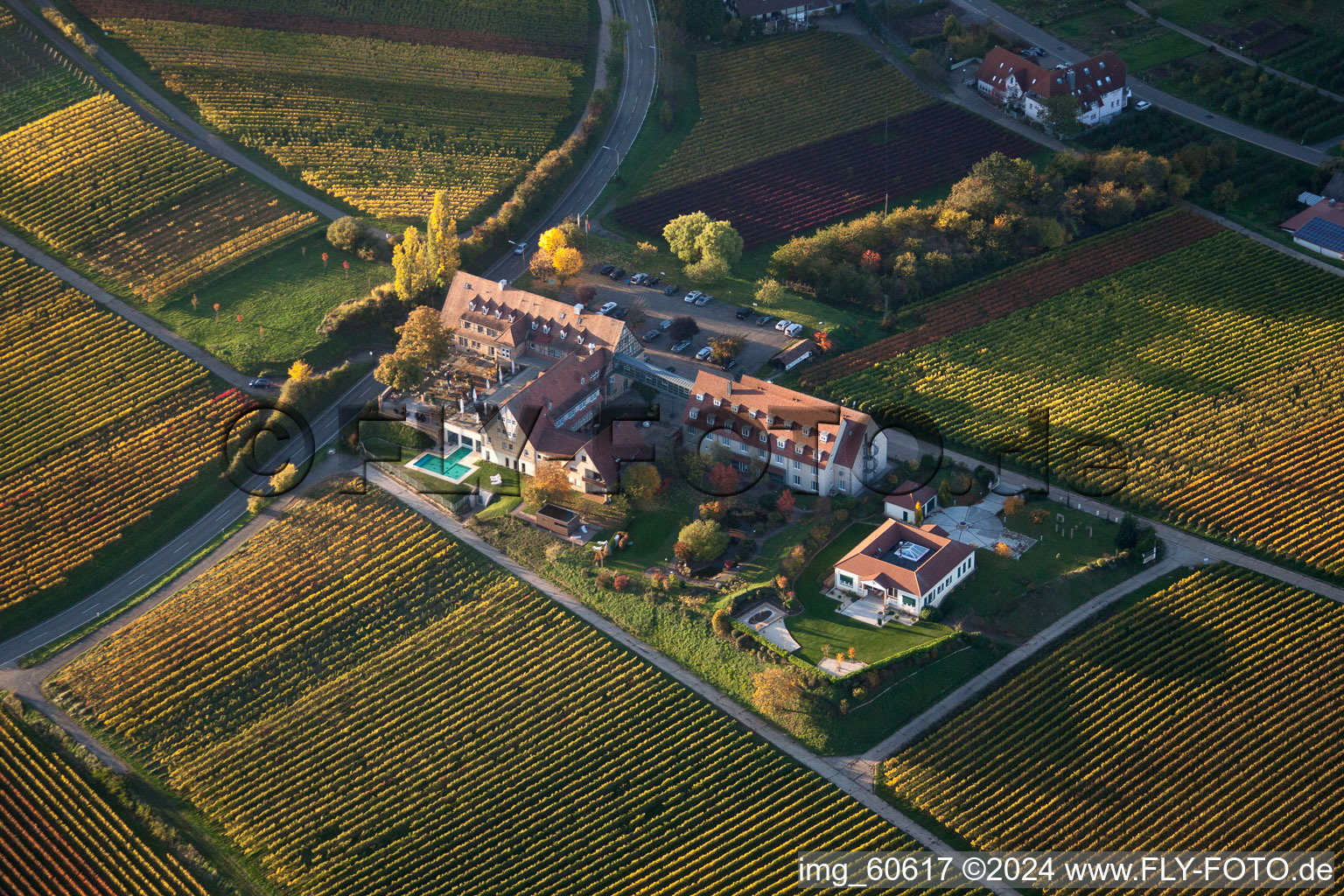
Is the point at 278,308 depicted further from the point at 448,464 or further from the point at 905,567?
the point at 905,567

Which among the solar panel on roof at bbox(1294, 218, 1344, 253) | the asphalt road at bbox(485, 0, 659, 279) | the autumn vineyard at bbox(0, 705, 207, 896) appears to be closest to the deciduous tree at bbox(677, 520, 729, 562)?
the autumn vineyard at bbox(0, 705, 207, 896)

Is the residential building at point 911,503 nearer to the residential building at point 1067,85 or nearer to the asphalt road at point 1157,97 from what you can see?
the residential building at point 1067,85

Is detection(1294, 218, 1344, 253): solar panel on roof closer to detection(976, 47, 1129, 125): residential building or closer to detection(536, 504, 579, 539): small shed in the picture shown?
detection(976, 47, 1129, 125): residential building

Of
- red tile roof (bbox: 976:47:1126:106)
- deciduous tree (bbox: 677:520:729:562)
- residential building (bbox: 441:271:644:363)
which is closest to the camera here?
deciduous tree (bbox: 677:520:729:562)

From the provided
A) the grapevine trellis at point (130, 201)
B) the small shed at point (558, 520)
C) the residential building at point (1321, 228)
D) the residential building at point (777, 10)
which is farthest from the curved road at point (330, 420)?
the residential building at point (1321, 228)

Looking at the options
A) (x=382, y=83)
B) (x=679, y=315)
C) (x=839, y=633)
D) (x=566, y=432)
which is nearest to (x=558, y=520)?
(x=566, y=432)

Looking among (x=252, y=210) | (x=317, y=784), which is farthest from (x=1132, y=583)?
(x=252, y=210)

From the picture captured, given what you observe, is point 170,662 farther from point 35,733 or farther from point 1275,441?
point 1275,441
